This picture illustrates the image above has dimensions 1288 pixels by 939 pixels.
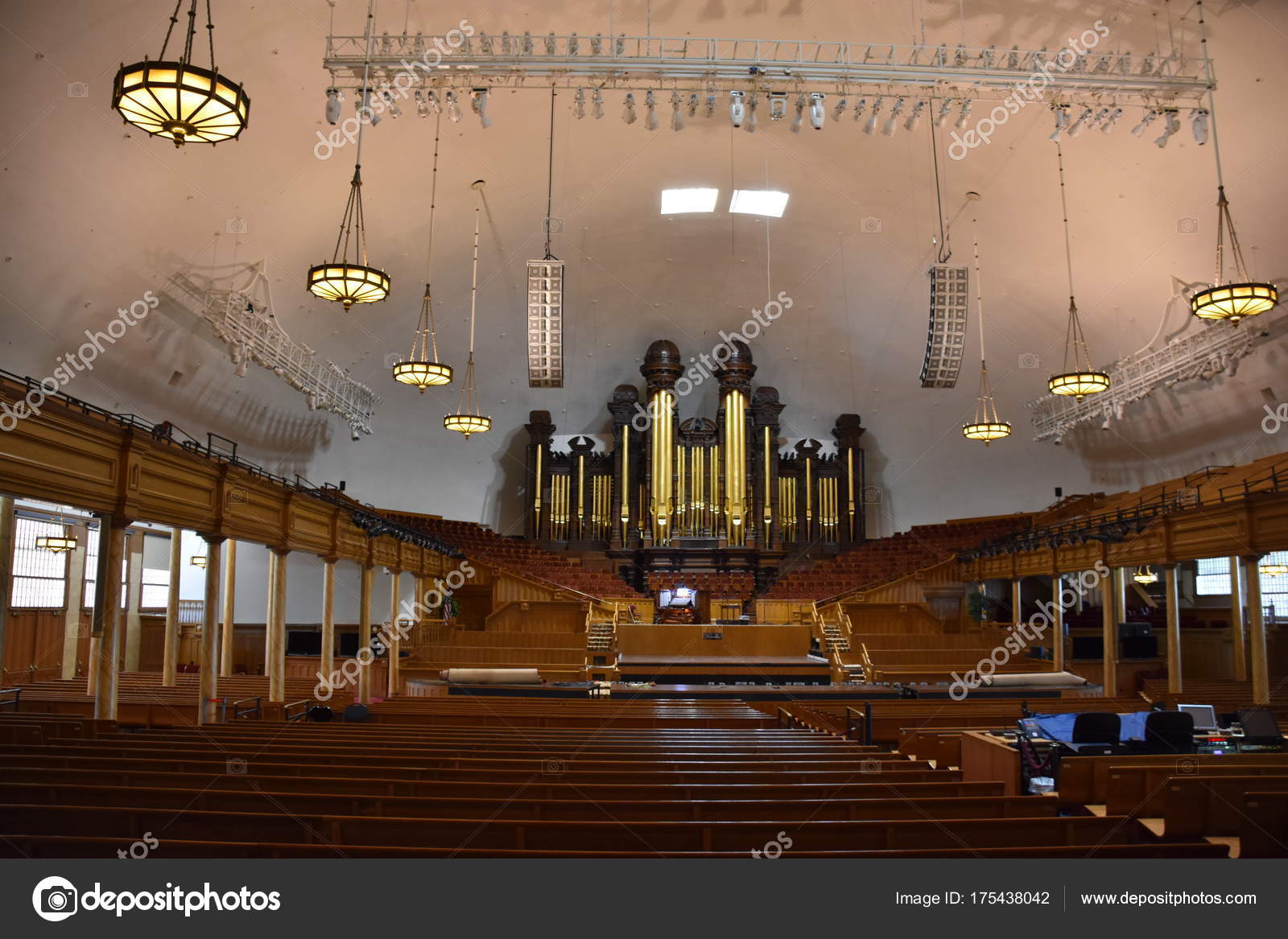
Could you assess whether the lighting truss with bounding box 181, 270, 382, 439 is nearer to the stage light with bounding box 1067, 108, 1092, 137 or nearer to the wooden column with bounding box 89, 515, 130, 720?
the wooden column with bounding box 89, 515, 130, 720

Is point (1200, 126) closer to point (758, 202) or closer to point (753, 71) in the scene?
point (753, 71)

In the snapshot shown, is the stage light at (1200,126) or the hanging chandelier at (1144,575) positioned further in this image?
the hanging chandelier at (1144,575)

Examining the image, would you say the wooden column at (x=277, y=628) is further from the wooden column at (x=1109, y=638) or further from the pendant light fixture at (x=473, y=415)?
the wooden column at (x=1109, y=638)

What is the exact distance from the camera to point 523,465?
23.1 meters

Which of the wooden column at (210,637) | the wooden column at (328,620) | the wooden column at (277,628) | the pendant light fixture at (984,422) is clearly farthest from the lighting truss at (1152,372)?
the wooden column at (210,637)

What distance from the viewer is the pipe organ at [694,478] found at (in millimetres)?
21656

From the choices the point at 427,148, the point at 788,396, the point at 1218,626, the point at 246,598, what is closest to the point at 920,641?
the point at 1218,626

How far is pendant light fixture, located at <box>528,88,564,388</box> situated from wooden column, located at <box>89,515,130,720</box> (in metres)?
7.11

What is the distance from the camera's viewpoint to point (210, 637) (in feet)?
31.0

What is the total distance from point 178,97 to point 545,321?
8283 millimetres

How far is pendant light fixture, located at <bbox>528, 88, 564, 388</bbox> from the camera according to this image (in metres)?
13.5

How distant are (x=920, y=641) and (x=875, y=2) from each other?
1107 cm
